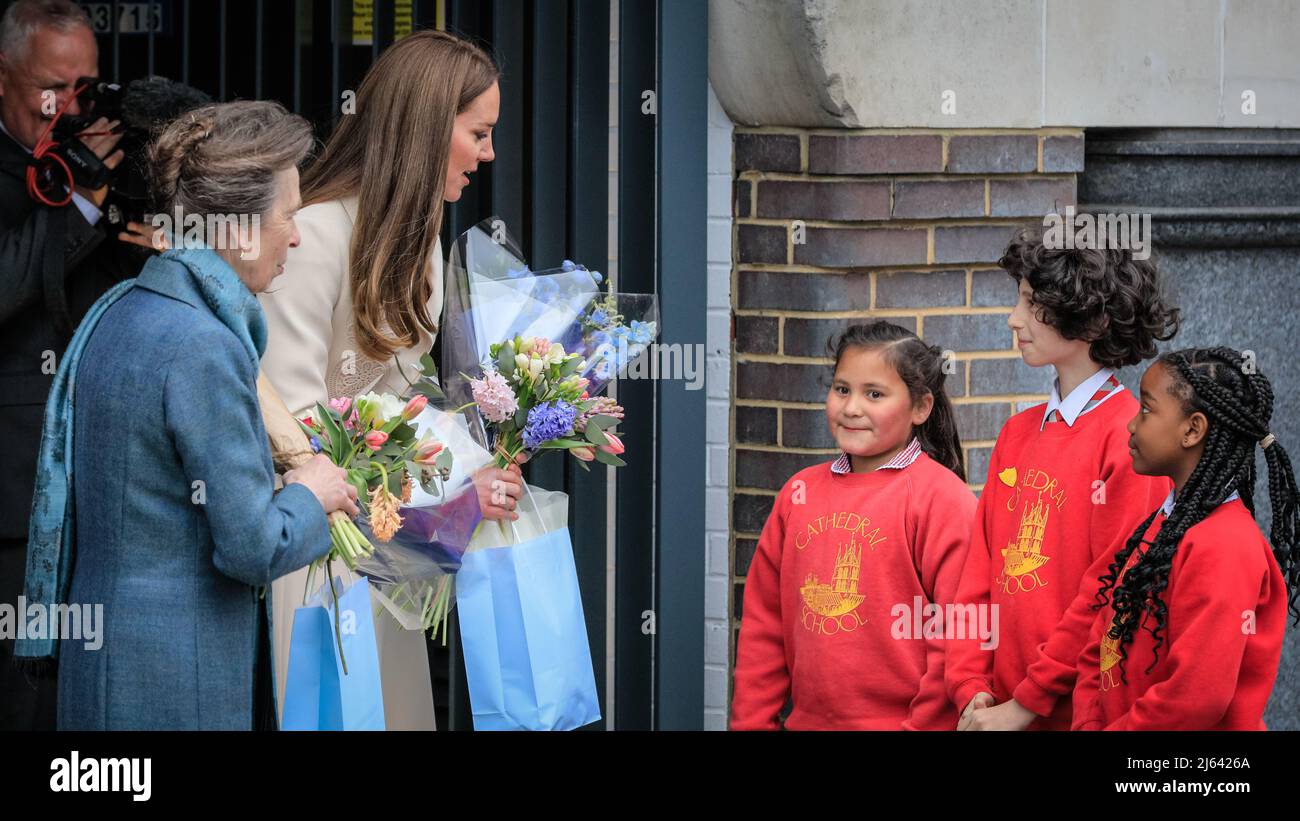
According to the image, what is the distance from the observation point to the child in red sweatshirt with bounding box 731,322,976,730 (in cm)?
307

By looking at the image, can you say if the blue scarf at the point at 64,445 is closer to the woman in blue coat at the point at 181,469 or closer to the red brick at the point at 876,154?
the woman in blue coat at the point at 181,469

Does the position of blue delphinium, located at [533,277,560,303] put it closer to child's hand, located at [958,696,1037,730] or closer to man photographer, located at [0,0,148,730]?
man photographer, located at [0,0,148,730]

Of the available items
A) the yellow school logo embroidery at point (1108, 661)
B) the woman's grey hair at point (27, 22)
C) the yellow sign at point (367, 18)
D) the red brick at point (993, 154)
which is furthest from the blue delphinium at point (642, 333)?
the yellow sign at point (367, 18)

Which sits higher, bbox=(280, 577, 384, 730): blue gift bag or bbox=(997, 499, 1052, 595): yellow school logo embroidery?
bbox=(997, 499, 1052, 595): yellow school logo embroidery

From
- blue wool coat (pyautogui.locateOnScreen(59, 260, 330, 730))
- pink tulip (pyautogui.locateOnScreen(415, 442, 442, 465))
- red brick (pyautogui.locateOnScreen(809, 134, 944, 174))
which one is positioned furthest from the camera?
red brick (pyautogui.locateOnScreen(809, 134, 944, 174))

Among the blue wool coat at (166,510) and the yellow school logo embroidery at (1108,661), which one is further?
the yellow school logo embroidery at (1108,661)

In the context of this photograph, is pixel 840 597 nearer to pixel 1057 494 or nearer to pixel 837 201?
pixel 1057 494

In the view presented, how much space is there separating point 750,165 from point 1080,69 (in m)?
0.88

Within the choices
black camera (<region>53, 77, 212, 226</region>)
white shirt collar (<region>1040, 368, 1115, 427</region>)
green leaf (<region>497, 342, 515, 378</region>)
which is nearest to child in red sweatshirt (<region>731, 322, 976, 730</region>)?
white shirt collar (<region>1040, 368, 1115, 427</region>)

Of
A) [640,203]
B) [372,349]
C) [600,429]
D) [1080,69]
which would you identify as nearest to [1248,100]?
[1080,69]

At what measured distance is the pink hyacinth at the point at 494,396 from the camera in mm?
2840

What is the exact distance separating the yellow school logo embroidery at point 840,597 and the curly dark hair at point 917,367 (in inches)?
12.8

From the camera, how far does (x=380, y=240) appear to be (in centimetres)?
298

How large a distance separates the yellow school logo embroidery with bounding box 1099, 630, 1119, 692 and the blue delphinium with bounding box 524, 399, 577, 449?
1.04 meters
